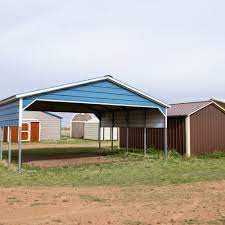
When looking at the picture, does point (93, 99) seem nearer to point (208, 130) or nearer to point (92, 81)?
point (92, 81)

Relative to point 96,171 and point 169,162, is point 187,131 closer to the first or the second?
point 169,162

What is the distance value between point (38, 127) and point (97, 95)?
24.7 m

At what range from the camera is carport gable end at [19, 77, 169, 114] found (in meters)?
14.4

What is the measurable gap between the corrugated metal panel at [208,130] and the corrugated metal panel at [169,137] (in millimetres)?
574

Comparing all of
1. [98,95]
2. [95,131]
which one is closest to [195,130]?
[98,95]

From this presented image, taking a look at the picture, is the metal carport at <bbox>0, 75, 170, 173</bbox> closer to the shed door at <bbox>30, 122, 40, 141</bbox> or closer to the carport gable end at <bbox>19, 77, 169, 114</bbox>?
the carport gable end at <bbox>19, 77, 169, 114</bbox>

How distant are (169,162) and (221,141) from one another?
5847 millimetres

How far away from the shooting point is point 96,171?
13219 millimetres

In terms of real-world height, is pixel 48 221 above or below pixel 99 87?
below

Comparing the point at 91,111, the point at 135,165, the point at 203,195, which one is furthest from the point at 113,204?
the point at 91,111

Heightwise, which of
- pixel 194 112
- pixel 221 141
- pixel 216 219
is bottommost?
pixel 216 219

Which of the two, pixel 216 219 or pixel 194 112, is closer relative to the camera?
pixel 216 219

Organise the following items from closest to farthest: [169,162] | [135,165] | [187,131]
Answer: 1. [135,165]
2. [169,162]
3. [187,131]

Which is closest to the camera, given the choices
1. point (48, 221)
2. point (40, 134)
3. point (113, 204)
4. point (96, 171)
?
point (48, 221)
